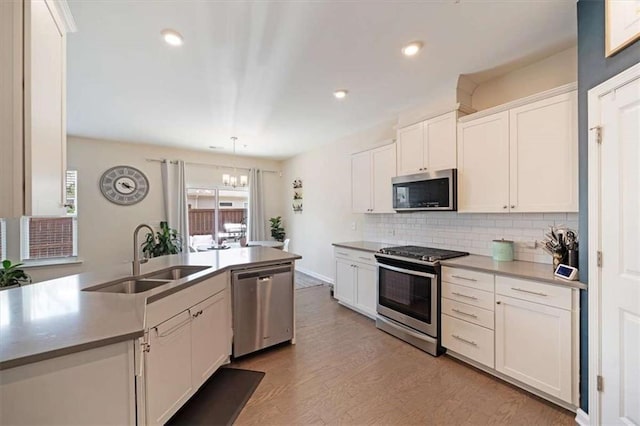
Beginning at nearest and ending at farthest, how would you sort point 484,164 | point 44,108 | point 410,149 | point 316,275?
point 44,108
point 484,164
point 410,149
point 316,275

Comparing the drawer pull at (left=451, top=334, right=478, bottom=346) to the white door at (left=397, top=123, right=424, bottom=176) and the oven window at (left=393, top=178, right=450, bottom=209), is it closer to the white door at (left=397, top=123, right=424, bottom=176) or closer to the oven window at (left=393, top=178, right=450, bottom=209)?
the oven window at (left=393, top=178, right=450, bottom=209)

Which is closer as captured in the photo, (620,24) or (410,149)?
(620,24)

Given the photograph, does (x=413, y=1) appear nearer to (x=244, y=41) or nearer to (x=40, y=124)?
(x=244, y=41)

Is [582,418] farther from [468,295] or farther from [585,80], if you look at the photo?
[585,80]

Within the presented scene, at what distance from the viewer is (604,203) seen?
162cm

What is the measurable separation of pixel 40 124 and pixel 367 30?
2.06 meters

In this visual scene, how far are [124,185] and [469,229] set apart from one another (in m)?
5.92

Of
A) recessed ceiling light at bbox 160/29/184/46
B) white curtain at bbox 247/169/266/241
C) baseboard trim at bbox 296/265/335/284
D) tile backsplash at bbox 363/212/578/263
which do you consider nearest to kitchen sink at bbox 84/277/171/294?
recessed ceiling light at bbox 160/29/184/46

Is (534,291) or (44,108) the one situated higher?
(44,108)

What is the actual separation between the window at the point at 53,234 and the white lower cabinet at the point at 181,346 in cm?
388

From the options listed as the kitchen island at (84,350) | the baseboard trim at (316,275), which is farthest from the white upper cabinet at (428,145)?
the baseboard trim at (316,275)

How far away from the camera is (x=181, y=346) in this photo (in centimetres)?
181

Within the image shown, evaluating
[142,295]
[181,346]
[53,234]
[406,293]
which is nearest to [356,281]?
[406,293]

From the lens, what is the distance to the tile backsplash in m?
2.51
